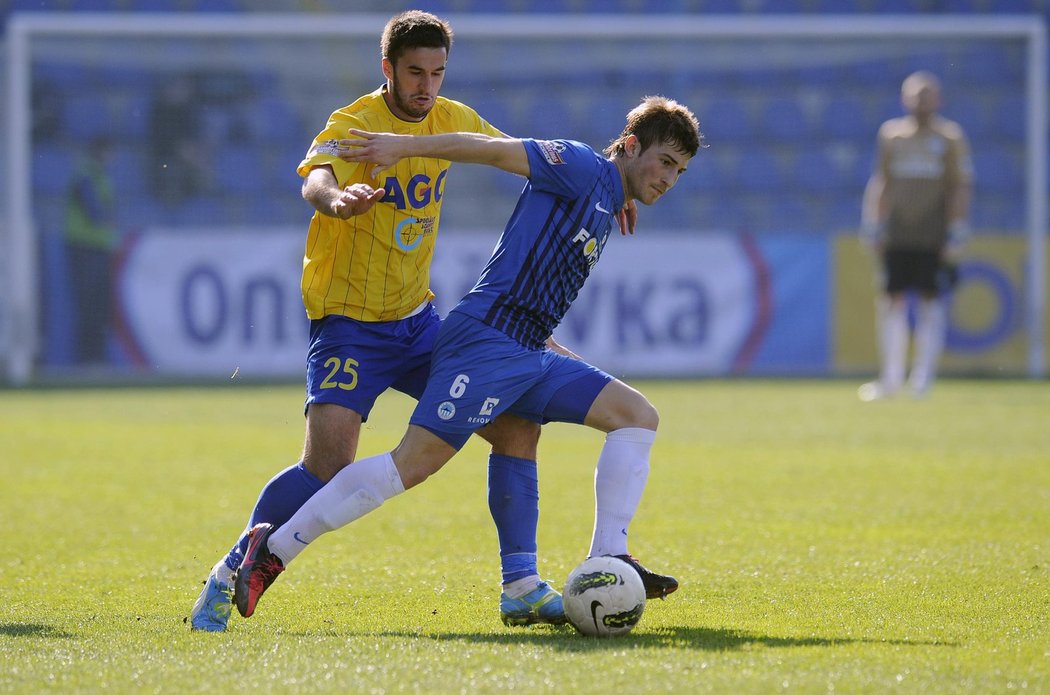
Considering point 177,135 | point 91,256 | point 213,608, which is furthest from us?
point 177,135

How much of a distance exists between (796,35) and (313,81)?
5368 mm

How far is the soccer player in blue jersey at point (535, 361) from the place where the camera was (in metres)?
4.29

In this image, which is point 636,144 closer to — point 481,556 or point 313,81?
point 481,556

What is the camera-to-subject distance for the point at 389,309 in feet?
15.4

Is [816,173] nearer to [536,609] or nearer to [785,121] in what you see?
[785,121]

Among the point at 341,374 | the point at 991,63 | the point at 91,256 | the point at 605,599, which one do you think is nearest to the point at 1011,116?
the point at 991,63

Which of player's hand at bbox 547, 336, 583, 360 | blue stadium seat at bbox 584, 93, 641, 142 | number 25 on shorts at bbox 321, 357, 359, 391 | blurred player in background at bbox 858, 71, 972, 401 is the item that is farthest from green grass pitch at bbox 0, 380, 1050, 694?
blue stadium seat at bbox 584, 93, 641, 142

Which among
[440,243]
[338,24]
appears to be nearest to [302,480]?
[440,243]

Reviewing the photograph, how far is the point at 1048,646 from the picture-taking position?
3.84 m

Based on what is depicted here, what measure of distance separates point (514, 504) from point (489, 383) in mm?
509

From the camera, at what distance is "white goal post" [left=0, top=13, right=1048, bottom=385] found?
15.7 meters

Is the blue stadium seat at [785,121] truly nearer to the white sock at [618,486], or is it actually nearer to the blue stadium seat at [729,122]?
the blue stadium seat at [729,122]

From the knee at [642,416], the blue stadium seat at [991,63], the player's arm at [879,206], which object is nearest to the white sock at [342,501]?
the knee at [642,416]

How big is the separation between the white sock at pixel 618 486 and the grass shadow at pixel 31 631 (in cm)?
148
